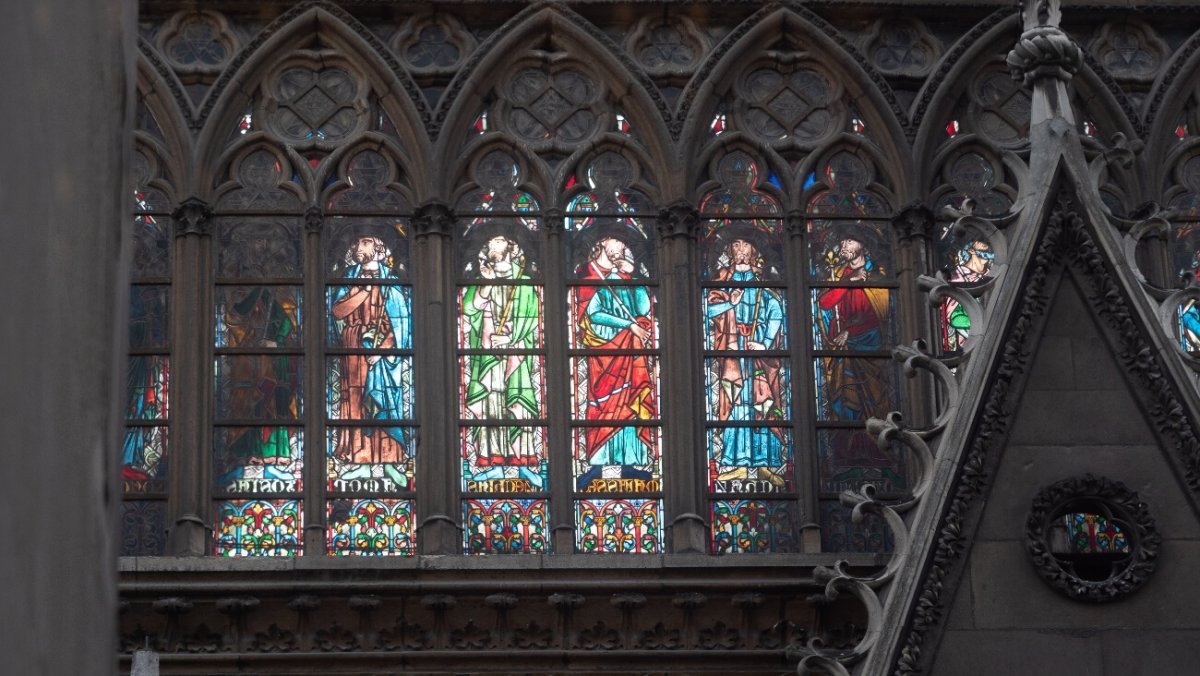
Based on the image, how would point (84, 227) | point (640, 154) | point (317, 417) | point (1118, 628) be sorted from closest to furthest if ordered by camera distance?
point (84, 227) → point (1118, 628) → point (317, 417) → point (640, 154)

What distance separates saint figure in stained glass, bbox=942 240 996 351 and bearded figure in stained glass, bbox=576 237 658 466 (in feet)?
6.72

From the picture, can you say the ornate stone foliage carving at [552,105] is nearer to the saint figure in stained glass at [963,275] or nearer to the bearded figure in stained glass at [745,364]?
the bearded figure in stained glass at [745,364]

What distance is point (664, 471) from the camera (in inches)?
514

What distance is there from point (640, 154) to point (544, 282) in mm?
1161

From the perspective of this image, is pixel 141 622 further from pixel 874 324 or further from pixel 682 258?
pixel 874 324

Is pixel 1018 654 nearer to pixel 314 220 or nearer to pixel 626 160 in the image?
pixel 626 160

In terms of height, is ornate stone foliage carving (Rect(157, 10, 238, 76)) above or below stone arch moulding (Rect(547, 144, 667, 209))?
above

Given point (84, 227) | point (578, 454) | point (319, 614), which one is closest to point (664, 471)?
point (578, 454)

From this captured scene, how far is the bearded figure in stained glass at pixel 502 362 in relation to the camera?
13.1 m

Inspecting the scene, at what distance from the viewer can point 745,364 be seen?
1341 cm

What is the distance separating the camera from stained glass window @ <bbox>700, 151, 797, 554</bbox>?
13.0 m

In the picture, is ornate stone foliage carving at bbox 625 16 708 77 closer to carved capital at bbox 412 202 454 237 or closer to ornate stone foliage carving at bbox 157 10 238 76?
carved capital at bbox 412 202 454 237

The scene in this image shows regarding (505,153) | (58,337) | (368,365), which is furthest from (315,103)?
→ (58,337)

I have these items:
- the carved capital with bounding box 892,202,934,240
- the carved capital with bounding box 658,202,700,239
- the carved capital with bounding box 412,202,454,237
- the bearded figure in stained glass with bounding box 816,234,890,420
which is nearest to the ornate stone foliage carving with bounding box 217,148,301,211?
the carved capital with bounding box 412,202,454,237
